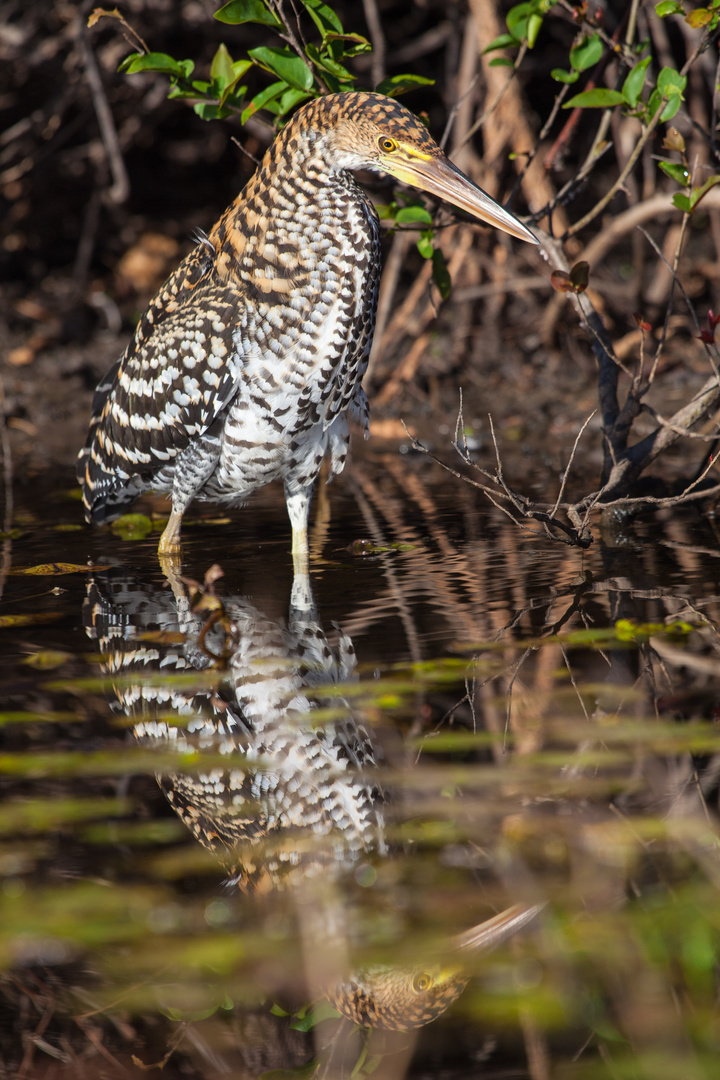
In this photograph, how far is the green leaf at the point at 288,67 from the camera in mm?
4859

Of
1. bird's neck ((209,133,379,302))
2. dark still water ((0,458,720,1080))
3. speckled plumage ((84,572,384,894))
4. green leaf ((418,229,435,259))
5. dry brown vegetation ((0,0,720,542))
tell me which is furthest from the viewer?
dry brown vegetation ((0,0,720,542))

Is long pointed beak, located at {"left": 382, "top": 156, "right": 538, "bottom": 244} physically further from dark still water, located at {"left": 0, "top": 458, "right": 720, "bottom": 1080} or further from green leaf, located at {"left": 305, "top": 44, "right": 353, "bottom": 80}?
dark still water, located at {"left": 0, "top": 458, "right": 720, "bottom": 1080}

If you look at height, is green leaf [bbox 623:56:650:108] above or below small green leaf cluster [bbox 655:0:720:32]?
below

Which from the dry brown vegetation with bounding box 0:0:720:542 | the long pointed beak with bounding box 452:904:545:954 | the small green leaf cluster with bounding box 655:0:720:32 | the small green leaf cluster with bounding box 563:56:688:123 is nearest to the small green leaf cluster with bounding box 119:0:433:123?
the small green leaf cluster with bounding box 563:56:688:123

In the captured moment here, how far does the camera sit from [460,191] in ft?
15.3

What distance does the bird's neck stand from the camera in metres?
4.77

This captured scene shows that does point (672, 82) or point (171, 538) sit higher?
point (672, 82)

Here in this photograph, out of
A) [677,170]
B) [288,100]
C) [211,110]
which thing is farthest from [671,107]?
[211,110]

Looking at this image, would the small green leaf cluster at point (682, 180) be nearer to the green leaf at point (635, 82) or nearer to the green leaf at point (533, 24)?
the green leaf at point (635, 82)

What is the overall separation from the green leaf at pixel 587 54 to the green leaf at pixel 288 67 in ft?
3.52

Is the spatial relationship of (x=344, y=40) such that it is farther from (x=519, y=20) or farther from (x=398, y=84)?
(x=519, y=20)

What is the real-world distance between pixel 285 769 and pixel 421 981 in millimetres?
950

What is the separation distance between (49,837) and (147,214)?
9492 mm

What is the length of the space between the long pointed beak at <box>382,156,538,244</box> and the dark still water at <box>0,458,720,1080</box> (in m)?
1.32
